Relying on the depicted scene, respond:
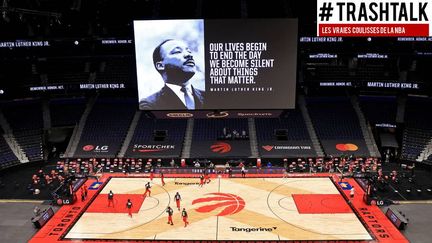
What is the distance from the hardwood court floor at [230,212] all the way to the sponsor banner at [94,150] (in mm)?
6409

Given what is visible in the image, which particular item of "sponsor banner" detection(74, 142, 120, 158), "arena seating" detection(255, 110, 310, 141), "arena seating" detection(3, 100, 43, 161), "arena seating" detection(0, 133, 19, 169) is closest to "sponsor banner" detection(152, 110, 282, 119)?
"arena seating" detection(255, 110, 310, 141)

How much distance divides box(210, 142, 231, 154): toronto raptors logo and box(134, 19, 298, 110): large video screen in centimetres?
665

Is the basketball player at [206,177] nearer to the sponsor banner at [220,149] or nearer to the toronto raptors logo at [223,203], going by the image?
the toronto raptors logo at [223,203]

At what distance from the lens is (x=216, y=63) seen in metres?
37.5

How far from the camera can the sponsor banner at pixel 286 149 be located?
42812 mm

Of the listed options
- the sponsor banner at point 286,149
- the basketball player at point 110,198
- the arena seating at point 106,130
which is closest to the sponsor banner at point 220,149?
the sponsor banner at point 286,149

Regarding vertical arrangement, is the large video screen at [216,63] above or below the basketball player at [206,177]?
above

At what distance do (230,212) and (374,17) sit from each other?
16.3 meters

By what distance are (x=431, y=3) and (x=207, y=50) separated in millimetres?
18211

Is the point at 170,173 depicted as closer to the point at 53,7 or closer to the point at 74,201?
the point at 74,201

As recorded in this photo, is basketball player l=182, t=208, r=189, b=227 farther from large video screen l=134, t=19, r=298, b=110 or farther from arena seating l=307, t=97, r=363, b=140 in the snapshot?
arena seating l=307, t=97, r=363, b=140

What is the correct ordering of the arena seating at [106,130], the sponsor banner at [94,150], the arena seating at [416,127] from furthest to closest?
the arena seating at [106,130] → the sponsor banner at [94,150] → the arena seating at [416,127]

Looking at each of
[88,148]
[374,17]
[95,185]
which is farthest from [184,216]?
[88,148]

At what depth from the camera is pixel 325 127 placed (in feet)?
154
